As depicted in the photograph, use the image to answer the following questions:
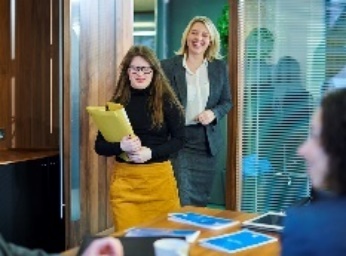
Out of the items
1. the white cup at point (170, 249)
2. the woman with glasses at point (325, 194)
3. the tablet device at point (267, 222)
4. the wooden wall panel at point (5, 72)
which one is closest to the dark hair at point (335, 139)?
the woman with glasses at point (325, 194)

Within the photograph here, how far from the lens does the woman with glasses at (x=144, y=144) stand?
285cm

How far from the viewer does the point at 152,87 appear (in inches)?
116

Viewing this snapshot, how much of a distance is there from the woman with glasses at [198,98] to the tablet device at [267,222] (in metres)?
1.21

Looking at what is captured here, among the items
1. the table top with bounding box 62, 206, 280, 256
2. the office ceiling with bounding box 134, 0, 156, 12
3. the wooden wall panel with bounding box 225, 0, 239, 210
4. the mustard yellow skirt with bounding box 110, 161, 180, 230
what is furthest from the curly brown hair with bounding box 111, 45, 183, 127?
the office ceiling with bounding box 134, 0, 156, 12

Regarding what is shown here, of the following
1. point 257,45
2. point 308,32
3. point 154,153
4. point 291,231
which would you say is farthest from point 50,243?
point 291,231

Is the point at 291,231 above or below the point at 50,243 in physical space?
above

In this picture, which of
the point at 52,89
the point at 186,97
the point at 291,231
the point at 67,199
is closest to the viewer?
the point at 291,231

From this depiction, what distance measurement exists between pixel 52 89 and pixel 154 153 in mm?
1515

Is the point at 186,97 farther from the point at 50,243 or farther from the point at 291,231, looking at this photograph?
the point at 291,231

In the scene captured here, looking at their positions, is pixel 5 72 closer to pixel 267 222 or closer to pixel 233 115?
pixel 233 115

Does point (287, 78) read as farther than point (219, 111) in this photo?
Yes

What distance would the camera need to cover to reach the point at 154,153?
2.87 metres

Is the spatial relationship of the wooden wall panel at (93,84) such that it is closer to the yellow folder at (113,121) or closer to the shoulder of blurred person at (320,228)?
the yellow folder at (113,121)

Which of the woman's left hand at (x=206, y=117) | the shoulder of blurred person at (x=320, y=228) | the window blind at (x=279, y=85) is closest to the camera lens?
the shoulder of blurred person at (x=320, y=228)
